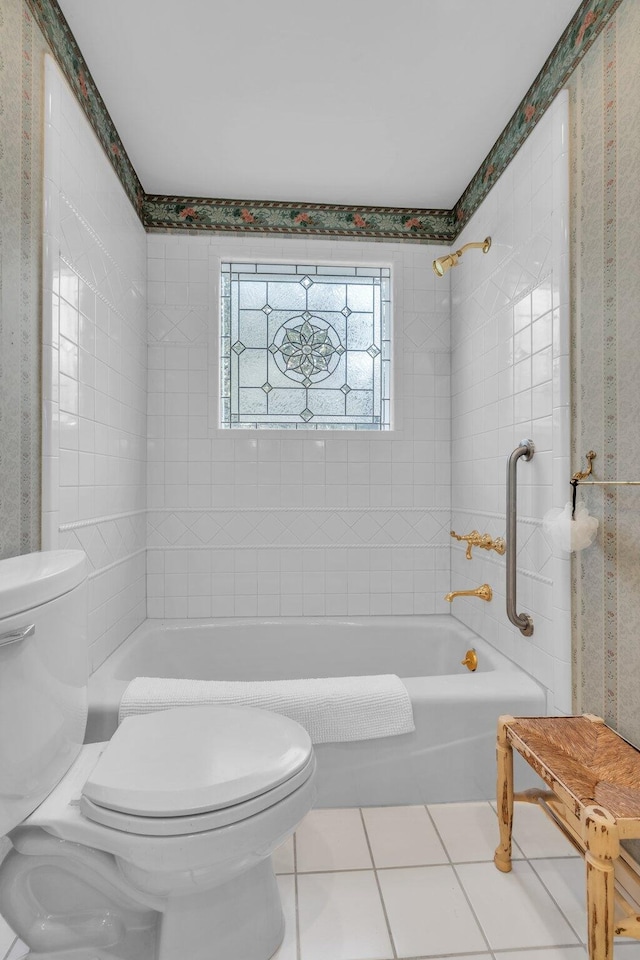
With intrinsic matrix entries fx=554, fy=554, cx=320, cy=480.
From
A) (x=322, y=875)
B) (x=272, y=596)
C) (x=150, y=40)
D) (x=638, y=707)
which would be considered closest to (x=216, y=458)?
(x=272, y=596)

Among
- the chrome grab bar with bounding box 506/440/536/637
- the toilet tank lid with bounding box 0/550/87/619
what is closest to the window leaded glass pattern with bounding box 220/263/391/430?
the chrome grab bar with bounding box 506/440/536/637

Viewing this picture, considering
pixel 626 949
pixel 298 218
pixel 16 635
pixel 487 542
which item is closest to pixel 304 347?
pixel 298 218

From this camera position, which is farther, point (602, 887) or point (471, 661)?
point (471, 661)

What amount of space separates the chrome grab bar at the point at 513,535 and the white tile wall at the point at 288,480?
842 millimetres

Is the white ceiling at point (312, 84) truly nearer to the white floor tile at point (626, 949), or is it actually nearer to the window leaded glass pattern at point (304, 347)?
the window leaded glass pattern at point (304, 347)

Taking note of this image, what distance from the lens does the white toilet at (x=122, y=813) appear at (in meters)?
0.99

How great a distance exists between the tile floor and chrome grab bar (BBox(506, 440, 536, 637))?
22.2 inches

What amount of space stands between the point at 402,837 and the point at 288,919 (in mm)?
428

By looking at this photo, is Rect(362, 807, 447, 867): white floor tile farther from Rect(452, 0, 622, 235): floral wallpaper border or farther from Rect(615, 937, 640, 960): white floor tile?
Rect(452, 0, 622, 235): floral wallpaper border

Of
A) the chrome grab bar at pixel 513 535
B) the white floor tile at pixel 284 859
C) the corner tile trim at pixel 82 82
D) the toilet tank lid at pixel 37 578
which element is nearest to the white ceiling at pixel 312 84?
the corner tile trim at pixel 82 82

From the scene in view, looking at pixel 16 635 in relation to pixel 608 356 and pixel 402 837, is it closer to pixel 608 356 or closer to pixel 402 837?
pixel 402 837

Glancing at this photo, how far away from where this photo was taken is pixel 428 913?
4.26ft

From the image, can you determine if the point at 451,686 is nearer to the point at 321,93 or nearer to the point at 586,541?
the point at 586,541

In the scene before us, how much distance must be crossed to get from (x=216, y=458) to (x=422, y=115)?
160 centimetres
